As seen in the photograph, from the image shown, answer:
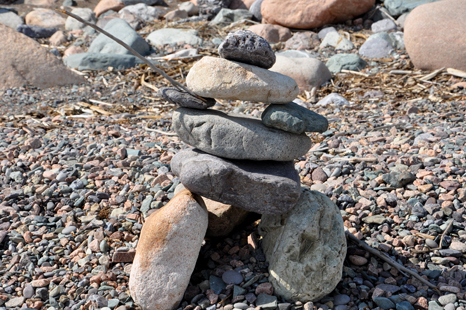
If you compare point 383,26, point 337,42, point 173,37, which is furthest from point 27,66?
point 383,26

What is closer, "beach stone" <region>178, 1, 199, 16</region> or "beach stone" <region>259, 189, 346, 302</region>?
"beach stone" <region>259, 189, 346, 302</region>

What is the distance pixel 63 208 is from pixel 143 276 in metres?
1.41

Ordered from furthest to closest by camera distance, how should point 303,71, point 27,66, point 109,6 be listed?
point 109,6 → point 27,66 → point 303,71

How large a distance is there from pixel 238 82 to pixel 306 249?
1235mm

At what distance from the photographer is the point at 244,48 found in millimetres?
2885

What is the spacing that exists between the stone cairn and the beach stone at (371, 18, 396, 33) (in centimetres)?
793

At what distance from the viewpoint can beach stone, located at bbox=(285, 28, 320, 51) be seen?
32.5ft

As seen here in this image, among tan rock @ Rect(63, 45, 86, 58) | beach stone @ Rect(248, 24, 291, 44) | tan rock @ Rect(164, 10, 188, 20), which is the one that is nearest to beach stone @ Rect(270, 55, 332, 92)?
beach stone @ Rect(248, 24, 291, 44)

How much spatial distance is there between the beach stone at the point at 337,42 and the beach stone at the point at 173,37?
3.07 metres

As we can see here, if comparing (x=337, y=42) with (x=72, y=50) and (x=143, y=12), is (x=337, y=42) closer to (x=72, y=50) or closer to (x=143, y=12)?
(x=72, y=50)

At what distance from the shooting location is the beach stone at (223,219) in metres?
3.27

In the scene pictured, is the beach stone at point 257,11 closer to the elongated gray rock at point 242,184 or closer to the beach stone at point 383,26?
the beach stone at point 383,26

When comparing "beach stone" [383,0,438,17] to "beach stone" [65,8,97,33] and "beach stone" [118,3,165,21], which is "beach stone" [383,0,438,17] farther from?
"beach stone" [65,8,97,33]

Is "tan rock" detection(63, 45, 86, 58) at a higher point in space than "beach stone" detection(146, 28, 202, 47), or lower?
lower
